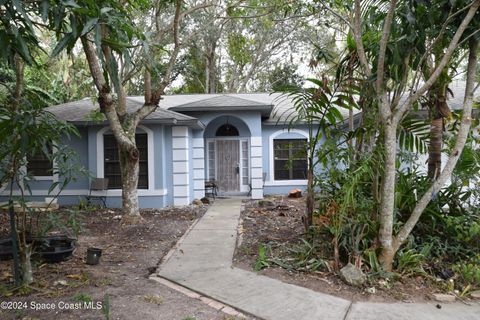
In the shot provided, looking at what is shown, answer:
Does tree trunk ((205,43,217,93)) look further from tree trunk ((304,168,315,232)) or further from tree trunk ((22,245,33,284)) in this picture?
tree trunk ((22,245,33,284))

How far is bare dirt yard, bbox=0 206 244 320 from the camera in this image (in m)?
4.03

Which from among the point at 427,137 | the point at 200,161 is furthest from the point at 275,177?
the point at 427,137

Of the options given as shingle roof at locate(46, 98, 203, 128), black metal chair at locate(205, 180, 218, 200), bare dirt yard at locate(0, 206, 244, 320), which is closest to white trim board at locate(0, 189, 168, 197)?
shingle roof at locate(46, 98, 203, 128)

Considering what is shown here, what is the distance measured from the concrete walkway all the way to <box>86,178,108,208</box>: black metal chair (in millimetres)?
5738

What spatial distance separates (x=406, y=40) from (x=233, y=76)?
899 inches

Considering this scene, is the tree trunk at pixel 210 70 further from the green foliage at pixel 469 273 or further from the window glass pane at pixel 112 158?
the green foliage at pixel 469 273

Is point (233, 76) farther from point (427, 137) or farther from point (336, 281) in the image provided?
point (336, 281)

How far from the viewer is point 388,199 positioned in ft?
16.2

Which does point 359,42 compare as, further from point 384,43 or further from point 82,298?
point 82,298

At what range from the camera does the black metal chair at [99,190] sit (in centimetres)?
1160

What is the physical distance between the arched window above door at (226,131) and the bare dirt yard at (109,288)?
7.86 metres

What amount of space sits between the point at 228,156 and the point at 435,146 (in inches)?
381

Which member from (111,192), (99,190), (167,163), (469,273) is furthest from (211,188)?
(469,273)

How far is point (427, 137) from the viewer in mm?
6406
